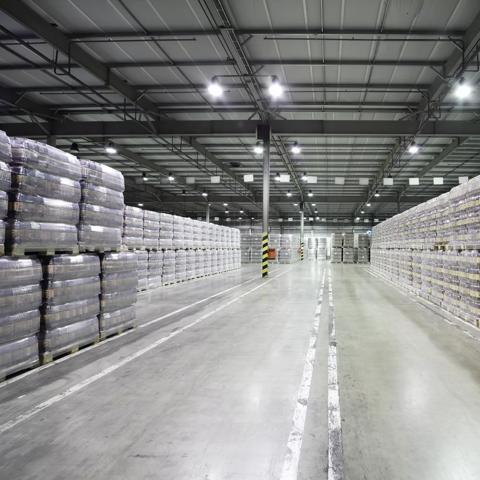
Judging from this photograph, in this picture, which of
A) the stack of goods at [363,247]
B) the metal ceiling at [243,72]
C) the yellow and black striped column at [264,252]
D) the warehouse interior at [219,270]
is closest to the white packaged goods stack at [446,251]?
the warehouse interior at [219,270]

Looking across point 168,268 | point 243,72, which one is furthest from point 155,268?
point 243,72

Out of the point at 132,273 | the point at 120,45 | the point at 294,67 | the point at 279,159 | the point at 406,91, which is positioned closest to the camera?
the point at 132,273

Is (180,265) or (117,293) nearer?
(117,293)

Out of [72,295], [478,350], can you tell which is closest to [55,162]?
[72,295]

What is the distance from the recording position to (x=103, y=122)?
50.2ft

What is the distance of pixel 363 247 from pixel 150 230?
24.8m

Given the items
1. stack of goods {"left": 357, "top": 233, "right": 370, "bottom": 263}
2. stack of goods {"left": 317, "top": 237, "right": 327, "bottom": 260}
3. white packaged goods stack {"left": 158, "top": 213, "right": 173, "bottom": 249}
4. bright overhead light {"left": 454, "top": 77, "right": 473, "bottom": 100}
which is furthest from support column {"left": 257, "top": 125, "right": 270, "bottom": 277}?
stack of goods {"left": 317, "top": 237, "right": 327, "bottom": 260}

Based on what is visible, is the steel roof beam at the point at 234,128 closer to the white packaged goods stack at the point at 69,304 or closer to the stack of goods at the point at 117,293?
the stack of goods at the point at 117,293

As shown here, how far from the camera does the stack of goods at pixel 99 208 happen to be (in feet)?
18.3

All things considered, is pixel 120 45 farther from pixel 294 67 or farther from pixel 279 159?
pixel 279 159

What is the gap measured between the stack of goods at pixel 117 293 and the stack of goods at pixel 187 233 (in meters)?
8.92

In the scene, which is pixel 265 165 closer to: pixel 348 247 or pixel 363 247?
pixel 348 247

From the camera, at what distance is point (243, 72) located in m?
11.5

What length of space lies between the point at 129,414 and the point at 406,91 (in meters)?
12.8
